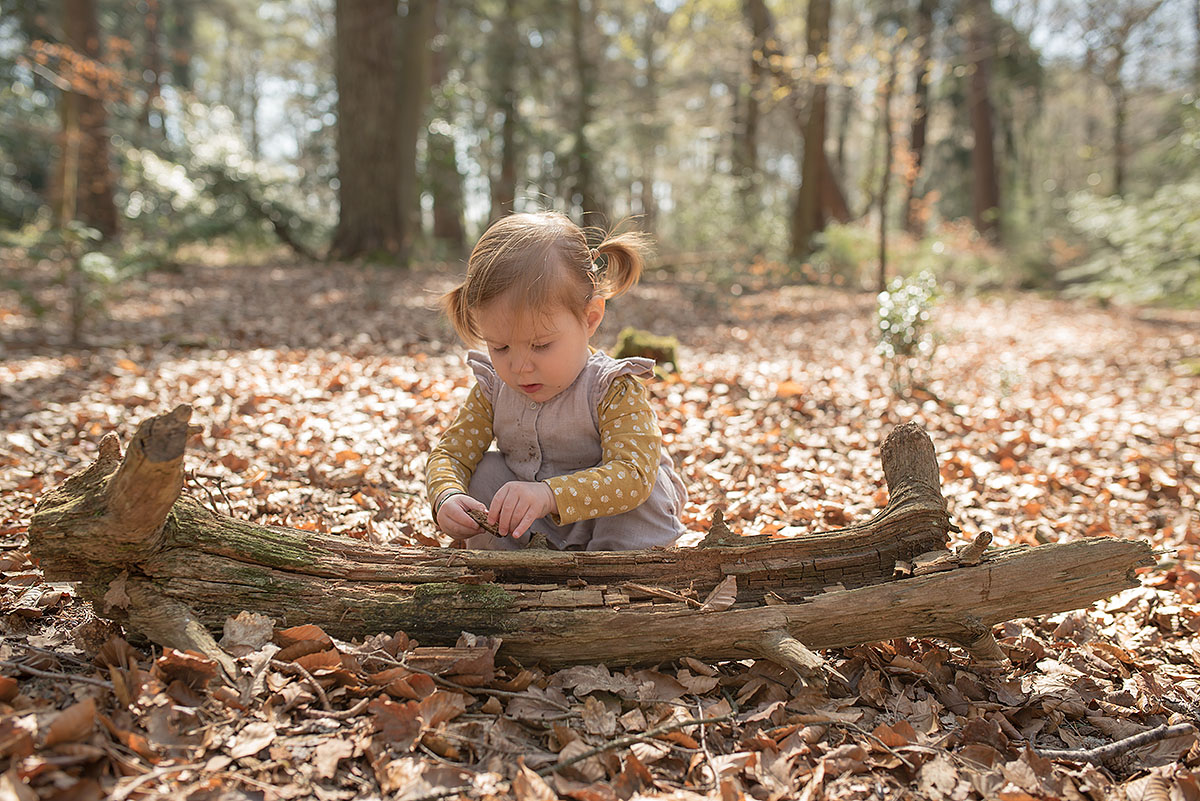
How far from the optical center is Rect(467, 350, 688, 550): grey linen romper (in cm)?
246

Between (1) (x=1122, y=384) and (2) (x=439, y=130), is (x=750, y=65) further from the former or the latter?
(1) (x=1122, y=384)

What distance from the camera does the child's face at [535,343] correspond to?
2.18 meters

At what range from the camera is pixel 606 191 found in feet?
50.6

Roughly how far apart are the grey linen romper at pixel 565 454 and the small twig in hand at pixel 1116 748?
1.21 metres

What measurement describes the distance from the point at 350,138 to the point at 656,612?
10461mm

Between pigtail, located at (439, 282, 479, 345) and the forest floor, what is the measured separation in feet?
3.07

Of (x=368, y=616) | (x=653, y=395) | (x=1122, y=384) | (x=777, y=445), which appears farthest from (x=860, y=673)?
(x=1122, y=384)

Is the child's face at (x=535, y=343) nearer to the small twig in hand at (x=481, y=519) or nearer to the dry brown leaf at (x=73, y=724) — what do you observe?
the small twig in hand at (x=481, y=519)

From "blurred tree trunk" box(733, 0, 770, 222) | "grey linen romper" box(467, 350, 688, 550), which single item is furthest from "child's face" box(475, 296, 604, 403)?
"blurred tree trunk" box(733, 0, 770, 222)

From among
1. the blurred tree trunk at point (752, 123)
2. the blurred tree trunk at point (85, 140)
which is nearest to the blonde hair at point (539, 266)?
the blurred tree trunk at point (85, 140)

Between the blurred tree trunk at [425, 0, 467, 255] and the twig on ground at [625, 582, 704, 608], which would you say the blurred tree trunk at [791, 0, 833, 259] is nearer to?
the blurred tree trunk at [425, 0, 467, 255]

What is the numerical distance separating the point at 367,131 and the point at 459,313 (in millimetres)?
9561

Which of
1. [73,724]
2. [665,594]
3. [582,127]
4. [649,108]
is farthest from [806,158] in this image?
[73,724]

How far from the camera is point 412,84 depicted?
39.8 feet
